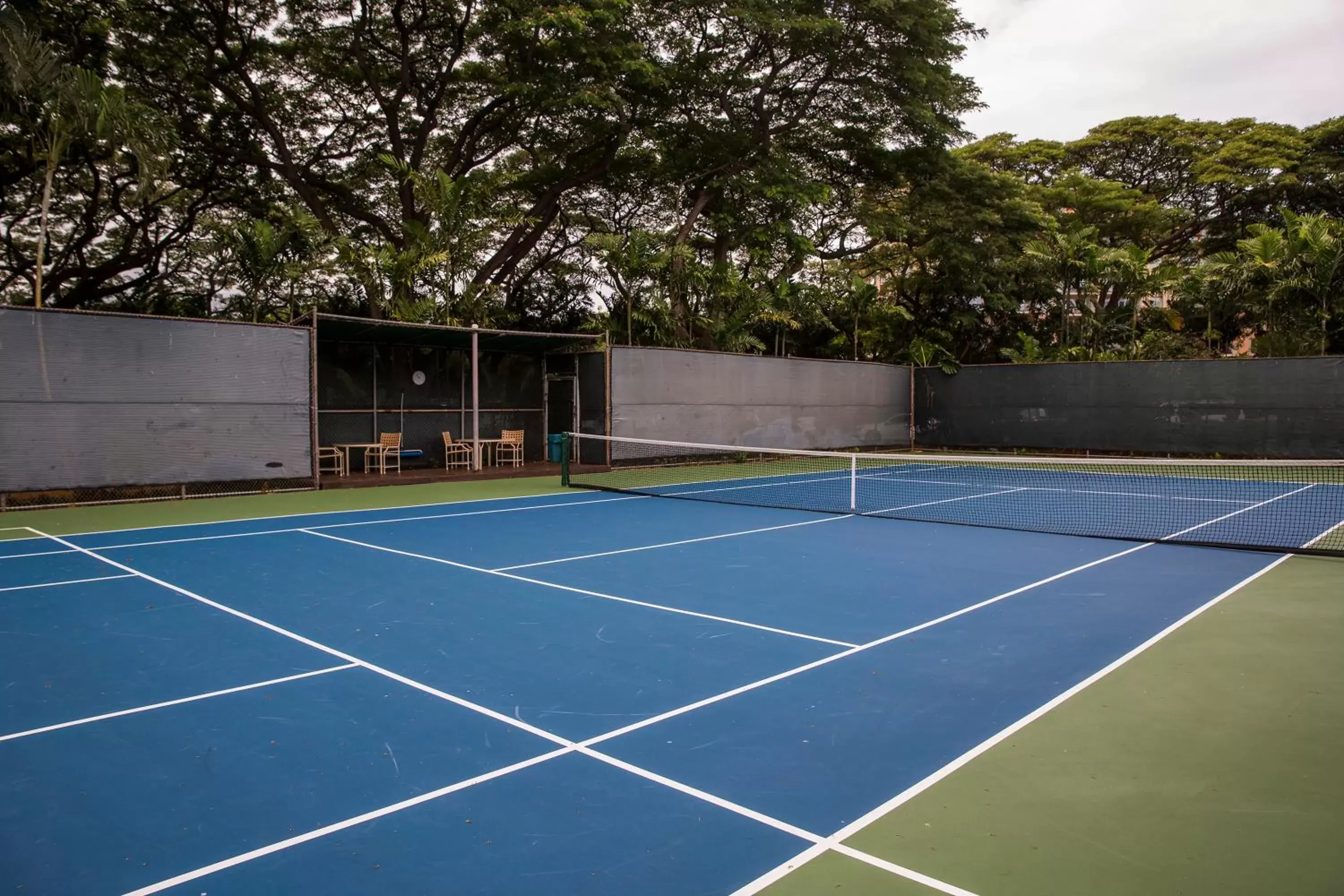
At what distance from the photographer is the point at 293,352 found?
14.4 m

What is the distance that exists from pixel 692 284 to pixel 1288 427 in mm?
14363

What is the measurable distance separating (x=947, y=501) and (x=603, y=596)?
825cm

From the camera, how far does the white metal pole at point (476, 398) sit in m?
16.8

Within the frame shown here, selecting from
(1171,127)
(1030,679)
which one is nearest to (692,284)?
(1030,679)

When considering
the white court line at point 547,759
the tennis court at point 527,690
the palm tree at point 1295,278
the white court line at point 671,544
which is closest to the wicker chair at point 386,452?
the tennis court at point 527,690

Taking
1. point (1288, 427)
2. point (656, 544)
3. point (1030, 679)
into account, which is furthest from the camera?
point (1288, 427)

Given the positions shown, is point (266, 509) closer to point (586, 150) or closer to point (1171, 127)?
point (586, 150)

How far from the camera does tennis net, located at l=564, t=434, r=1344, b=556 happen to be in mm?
10555

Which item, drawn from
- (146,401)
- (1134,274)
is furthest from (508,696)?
(1134,274)

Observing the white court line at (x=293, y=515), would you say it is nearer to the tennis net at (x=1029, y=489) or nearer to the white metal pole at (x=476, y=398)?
the tennis net at (x=1029, y=489)

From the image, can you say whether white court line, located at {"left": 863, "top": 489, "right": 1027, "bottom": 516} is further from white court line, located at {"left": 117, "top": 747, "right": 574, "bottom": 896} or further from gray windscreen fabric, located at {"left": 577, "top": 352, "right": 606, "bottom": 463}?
white court line, located at {"left": 117, "top": 747, "right": 574, "bottom": 896}

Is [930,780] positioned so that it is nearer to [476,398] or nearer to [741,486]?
[741,486]

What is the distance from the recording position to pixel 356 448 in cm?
1730

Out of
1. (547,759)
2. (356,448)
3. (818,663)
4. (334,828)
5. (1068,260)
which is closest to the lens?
(334,828)
